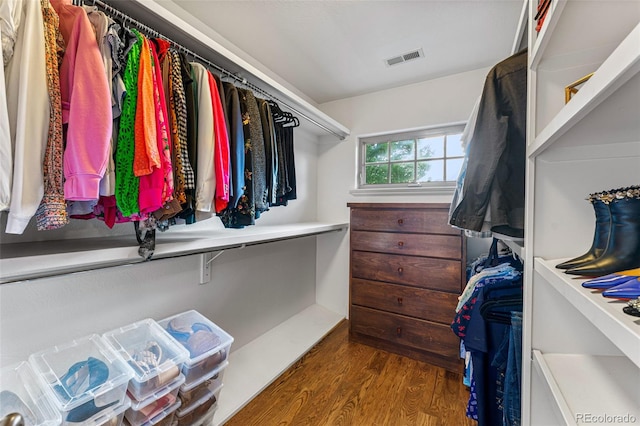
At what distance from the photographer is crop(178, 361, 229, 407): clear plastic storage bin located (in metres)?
1.10

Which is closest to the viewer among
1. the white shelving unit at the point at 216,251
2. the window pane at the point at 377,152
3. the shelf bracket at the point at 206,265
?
the white shelving unit at the point at 216,251

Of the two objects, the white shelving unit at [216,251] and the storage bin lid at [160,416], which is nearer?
the white shelving unit at [216,251]

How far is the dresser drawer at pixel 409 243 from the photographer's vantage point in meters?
1.73

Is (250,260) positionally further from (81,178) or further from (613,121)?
(613,121)

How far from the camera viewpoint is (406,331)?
73.4 inches

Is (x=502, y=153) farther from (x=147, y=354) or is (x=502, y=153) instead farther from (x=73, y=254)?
(x=147, y=354)

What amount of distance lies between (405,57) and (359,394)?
2.30m

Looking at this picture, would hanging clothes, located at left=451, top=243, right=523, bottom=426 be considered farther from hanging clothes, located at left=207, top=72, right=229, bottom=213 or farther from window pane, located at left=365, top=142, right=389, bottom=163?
window pane, located at left=365, top=142, right=389, bottom=163

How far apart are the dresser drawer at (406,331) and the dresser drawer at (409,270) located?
10.6 inches

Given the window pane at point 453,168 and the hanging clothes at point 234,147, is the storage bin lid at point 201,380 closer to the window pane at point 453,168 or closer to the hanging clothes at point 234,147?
the hanging clothes at point 234,147

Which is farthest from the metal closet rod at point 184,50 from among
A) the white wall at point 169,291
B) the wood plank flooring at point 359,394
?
the wood plank flooring at point 359,394

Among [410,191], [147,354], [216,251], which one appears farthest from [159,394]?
[410,191]

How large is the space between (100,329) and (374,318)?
1.70 metres
